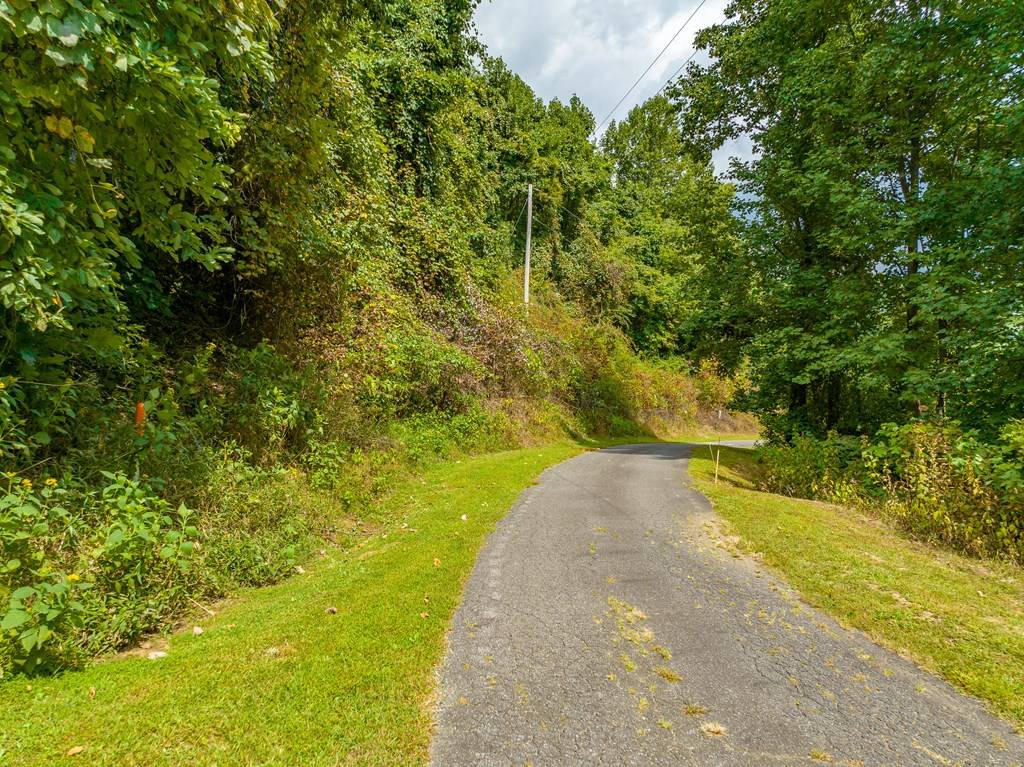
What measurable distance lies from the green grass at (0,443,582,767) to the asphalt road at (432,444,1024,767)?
320 mm

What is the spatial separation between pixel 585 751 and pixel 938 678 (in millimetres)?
2923

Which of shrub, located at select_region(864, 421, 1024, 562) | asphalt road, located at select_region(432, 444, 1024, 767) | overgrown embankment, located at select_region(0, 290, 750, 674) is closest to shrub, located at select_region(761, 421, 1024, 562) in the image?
shrub, located at select_region(864, 421, 1024, 562)

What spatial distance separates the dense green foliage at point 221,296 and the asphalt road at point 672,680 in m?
2.90

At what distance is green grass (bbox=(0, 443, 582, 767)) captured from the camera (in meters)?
2.39

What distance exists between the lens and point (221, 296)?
812cm

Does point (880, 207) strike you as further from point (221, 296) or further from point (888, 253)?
point (221, 296)

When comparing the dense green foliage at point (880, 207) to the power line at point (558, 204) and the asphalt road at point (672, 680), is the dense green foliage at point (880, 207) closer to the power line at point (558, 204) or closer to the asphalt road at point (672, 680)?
the asphalt road at point (672, 680)

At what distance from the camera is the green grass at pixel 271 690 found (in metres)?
2.39

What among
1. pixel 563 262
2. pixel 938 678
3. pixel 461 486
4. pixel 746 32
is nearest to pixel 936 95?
pixel 746 32

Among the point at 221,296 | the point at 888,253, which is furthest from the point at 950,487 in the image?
the point at 221,296

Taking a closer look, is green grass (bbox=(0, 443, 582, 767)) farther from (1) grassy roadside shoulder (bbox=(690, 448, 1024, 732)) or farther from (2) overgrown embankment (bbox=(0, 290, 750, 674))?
(1) grassy roadside shoulder (bbox=(690, 448, 1024, 732))

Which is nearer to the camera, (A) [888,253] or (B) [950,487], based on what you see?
(B) [950,487]

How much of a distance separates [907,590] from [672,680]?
3.42 meters

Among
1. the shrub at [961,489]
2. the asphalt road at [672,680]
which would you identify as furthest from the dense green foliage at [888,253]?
the asphalt road at [672,680]
